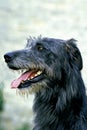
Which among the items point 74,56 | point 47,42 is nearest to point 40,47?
point 47,42

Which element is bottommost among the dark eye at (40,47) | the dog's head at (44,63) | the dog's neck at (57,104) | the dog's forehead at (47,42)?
the dog's neck at (57,104)

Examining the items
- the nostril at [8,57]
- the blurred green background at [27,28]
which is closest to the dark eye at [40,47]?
the nostril at [8,57]

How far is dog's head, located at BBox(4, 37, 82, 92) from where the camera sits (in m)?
8.93

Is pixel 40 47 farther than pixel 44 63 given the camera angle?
Yes

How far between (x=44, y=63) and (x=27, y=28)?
7.26m

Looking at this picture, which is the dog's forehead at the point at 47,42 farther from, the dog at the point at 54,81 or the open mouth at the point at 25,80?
the open mouth at the point at 25,80

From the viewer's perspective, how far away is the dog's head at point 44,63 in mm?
8930

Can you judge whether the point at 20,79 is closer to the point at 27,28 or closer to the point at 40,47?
the point at 40,47

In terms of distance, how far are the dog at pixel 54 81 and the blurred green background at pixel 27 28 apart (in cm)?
292

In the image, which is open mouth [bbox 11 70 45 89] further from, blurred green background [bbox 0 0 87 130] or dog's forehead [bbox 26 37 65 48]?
blurred green background [bbox 0 0 87 130]

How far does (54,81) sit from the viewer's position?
353 inches

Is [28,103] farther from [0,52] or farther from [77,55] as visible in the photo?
[77,55]

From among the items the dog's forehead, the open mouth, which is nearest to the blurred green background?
the dog's forehead

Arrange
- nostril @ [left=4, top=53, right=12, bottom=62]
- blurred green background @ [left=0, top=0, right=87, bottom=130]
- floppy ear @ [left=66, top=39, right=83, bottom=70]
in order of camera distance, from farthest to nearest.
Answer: blurred green background @ [left=0, top=0, right=87, bottom=130], floppy ear @ [left=66, top=39, right=83, bottom=70], nostril @ [left=4, top=53, right=12, bottom=62]
